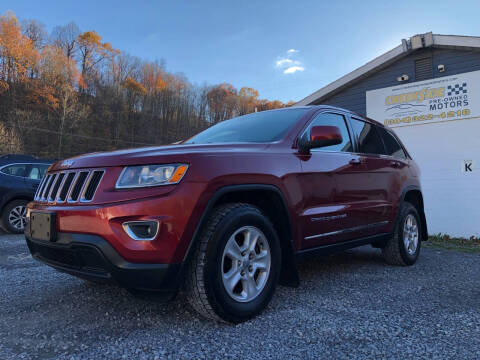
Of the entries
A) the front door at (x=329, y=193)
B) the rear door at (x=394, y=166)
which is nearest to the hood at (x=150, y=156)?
the front door at (x=329, y=193)

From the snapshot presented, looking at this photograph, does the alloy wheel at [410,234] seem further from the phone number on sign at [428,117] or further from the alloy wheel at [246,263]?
the phone number on sign at [428,117]

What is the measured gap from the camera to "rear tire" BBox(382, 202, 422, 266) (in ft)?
14.4

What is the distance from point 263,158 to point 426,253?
14.9 ft

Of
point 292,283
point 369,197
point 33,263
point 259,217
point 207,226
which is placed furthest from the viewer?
point 33,263

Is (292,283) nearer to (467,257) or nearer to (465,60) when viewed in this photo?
(467,257)

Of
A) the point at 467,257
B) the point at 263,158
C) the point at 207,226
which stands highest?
the point at 263,158

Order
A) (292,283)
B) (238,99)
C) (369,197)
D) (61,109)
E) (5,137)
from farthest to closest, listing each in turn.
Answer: (238,99) → (61,109) → (5,137) → (369,197) → (292,283)

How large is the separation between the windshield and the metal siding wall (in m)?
6.89

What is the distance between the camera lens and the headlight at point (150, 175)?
7.15 ft

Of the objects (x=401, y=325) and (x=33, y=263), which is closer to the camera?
(x=401, y=325)

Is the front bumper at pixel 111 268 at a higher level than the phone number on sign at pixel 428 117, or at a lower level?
lower

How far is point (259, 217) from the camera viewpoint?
8.27 ft

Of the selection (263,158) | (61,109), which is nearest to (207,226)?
(263,158)

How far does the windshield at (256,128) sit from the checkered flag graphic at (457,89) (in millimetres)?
6676
